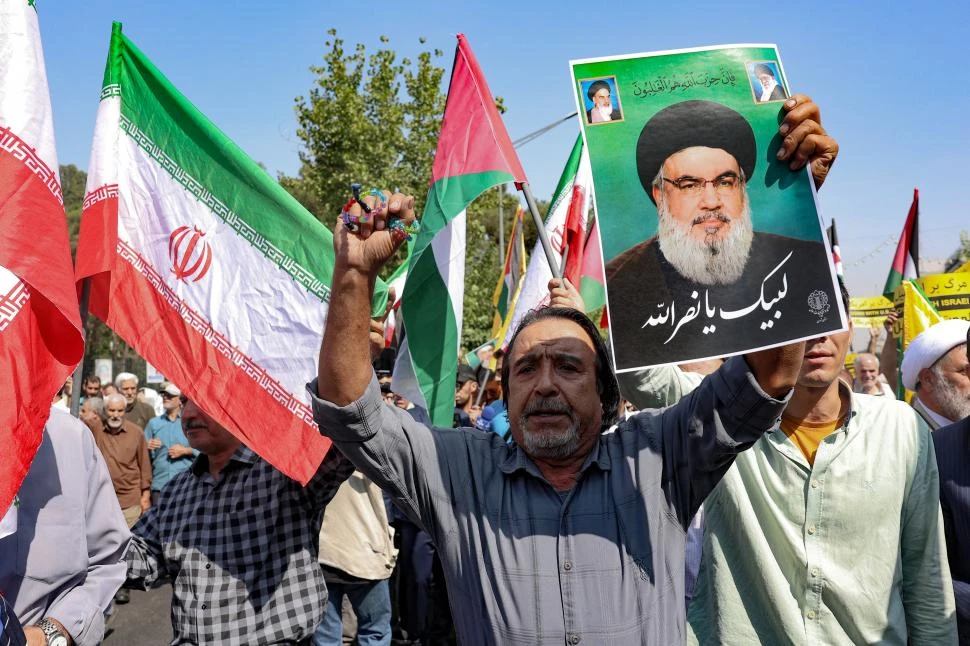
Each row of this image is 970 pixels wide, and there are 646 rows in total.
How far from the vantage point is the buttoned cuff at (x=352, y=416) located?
2.20 m

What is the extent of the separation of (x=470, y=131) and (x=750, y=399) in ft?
7.93

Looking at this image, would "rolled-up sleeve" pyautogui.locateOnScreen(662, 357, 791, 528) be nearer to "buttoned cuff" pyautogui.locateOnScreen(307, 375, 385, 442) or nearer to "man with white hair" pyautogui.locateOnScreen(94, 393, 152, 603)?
"buttoned cuff" pyautogui.locateOnScreen(307, 375, 385, 442)

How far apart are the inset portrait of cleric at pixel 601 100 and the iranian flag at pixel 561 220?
2.47m

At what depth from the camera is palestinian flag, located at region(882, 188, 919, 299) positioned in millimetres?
8508

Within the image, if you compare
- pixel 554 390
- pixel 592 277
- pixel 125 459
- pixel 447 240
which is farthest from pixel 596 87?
pixel 125 459

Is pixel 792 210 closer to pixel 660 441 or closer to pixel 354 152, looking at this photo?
pixel 660 441

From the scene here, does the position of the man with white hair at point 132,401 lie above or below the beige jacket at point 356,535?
above

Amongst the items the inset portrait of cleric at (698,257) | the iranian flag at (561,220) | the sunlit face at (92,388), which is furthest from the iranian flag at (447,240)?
the sunlit face at (92,388)

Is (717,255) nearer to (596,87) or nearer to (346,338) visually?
(596,87)

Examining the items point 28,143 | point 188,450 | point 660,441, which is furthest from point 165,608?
point 660,441

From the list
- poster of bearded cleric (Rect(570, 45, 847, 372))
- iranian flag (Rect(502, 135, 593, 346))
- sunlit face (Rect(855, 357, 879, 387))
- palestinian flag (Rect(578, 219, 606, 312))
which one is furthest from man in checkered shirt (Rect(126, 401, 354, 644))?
sunlit face (Rect(855, 357, 879, 387))

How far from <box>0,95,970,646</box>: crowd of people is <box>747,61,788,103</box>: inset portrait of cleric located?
0.07m

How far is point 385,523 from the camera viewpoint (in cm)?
607

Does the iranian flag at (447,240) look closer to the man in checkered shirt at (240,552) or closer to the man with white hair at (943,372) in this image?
the man in checkered shirt at (240,552)
